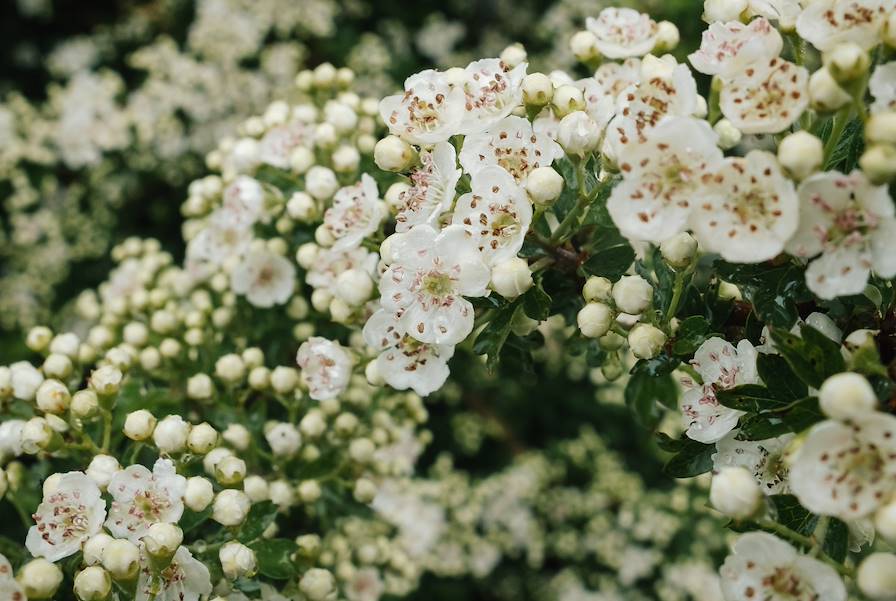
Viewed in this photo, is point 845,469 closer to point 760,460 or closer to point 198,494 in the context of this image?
point 760,460

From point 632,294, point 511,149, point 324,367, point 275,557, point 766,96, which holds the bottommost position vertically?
point 275,557

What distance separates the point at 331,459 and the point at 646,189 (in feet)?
4.71

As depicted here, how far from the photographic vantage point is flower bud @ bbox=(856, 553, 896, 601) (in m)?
1.34

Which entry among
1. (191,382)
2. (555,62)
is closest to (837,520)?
(191,382)

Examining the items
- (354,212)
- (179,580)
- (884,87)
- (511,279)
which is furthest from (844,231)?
(179,580)

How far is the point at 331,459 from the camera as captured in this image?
8.41ft

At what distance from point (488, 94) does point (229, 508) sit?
116 centimetres

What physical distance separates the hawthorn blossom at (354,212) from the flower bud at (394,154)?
221 millimetres

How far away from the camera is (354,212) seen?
2.19 meters

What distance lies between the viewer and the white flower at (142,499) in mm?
1828

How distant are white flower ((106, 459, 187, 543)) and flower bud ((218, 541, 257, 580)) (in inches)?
5.6

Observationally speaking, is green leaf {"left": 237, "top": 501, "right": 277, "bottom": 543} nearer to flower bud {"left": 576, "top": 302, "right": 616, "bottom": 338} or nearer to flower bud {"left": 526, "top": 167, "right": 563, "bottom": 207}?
flower bud {"left": 576, "top": 302, "right": 616, "bottom": 338}

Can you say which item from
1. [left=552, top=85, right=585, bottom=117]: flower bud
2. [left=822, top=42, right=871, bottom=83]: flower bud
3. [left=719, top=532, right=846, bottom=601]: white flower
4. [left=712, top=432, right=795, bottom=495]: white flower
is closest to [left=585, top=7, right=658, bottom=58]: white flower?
[left=552, top=85, right=585, bottom=117]: flower bud

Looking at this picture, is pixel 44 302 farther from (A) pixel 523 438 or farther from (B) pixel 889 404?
(B) pixel 889 404
